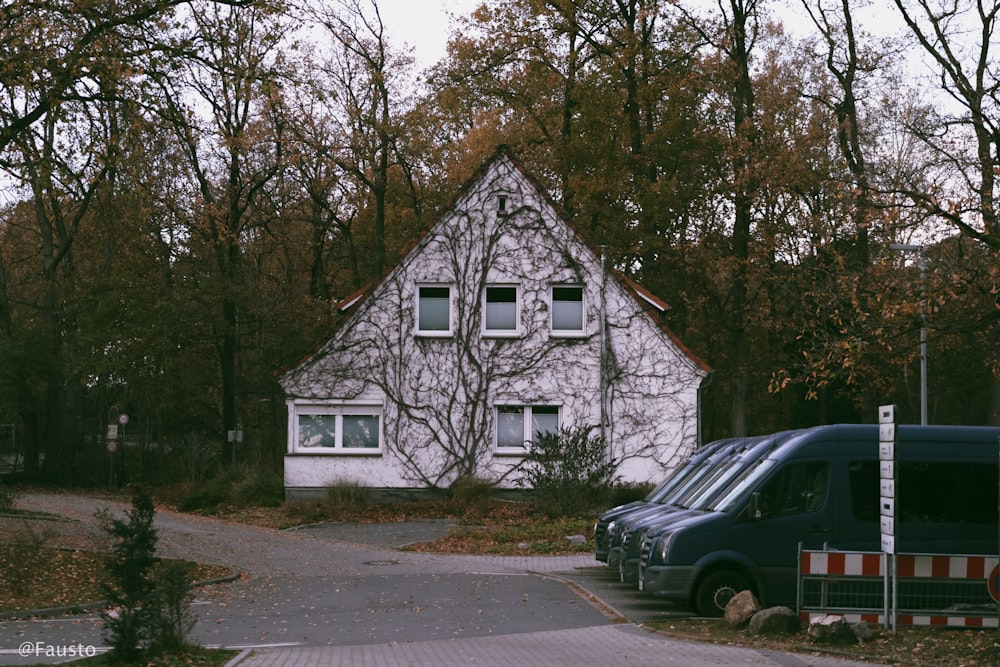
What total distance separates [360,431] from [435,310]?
153 inches

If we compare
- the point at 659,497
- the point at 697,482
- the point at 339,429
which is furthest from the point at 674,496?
the point at 339,429

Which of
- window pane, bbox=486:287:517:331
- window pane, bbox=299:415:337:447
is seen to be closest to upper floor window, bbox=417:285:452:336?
window pane, bbox=486:287:517:331

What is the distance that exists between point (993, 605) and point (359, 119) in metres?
34.7

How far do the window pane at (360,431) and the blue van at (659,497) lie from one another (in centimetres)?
1556

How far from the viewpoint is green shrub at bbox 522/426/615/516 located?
29.0 meters

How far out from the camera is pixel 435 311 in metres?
35.7

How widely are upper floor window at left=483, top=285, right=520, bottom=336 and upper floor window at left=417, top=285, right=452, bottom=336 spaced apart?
104 centimetres

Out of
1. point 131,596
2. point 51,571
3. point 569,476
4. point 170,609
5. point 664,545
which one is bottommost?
point 51,571

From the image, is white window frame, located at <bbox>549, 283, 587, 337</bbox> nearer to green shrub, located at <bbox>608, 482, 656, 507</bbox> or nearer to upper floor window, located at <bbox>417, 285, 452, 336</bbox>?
upper floor window, located at <bbox>417, 285, 452, 336</bbox>

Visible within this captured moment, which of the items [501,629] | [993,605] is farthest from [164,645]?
[993,605]

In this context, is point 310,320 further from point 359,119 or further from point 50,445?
point 50,445

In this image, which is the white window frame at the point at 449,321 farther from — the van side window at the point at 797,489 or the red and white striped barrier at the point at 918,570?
the red and white striped barrier at the point at 918,570

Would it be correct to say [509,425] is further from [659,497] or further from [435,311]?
[659,497]

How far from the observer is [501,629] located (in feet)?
48.1
